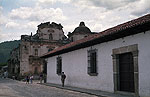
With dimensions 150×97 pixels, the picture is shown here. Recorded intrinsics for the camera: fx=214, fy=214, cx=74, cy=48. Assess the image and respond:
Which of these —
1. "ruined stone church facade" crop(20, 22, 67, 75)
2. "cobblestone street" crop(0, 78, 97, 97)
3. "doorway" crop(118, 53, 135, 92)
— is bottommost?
"cobblestone street" crop(0, 78, 97, 97)

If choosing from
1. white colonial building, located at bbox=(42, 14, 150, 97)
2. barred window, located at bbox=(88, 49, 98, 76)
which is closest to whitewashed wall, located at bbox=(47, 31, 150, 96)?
white colonial building, located at bbox=(42, 14, 150, 97)

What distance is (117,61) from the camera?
39.6 ft

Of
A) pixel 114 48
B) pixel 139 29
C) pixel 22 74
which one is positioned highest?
pixel 139 29

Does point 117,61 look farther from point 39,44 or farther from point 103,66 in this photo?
point 39,44

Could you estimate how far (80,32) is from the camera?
136 feet

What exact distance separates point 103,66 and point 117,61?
Result: 151 centimetres

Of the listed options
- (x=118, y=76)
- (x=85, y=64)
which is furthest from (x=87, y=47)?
(x=118, y=76)

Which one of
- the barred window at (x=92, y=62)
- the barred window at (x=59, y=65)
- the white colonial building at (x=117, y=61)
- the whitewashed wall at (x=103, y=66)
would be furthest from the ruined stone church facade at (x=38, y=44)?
the barred window at (x=92, y=62)

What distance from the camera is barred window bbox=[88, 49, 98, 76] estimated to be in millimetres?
14430

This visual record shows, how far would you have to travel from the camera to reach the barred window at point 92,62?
1443 cm

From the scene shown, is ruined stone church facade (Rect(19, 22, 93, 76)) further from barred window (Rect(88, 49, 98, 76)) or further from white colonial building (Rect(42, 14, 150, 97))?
barred window (Rect(88, 49, 98, 76))

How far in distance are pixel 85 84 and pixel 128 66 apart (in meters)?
4.96

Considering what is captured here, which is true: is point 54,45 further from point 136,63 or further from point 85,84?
point 136,63

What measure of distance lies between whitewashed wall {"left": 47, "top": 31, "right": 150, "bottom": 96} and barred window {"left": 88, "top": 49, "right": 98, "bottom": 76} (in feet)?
0.94
